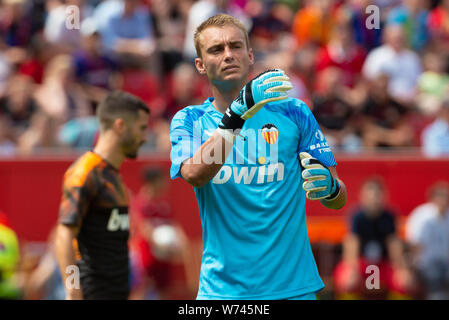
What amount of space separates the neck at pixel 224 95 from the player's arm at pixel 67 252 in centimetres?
187

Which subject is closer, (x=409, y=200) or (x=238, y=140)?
(x=238, y=140)

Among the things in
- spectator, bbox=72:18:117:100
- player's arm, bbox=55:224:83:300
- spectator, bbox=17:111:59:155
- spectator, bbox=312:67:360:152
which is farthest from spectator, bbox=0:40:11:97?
player's arm, bbox=55:224:83:300

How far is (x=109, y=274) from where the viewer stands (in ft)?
19.4

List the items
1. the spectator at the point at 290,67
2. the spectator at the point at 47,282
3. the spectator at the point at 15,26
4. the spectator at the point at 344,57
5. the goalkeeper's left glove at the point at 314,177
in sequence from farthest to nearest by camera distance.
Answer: the spectator at the point at 15,26 < the spectator at the point at 344,57 < the spectator at the point at 290,67 < the spectator at the point at 47,282 < the goalkeeper's left glove at the point at 314,177

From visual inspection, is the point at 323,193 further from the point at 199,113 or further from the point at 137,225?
the point at 137,225

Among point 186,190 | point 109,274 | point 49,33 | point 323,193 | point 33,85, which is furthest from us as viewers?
point 49,33

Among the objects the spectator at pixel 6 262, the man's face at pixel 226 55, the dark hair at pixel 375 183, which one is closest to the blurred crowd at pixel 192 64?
the dark hair at pixel 375 183

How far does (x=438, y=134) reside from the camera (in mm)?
12133

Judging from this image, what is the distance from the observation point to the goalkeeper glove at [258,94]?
3.96 m

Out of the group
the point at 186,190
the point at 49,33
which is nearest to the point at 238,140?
the point at 186,190

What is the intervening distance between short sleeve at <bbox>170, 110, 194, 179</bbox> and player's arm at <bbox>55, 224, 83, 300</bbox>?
167cm

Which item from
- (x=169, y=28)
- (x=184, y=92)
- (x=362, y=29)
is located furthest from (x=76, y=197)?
(x=362, y=29)

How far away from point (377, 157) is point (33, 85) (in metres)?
5.77

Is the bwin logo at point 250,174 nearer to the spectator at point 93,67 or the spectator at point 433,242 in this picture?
the spectator at point 433,242
